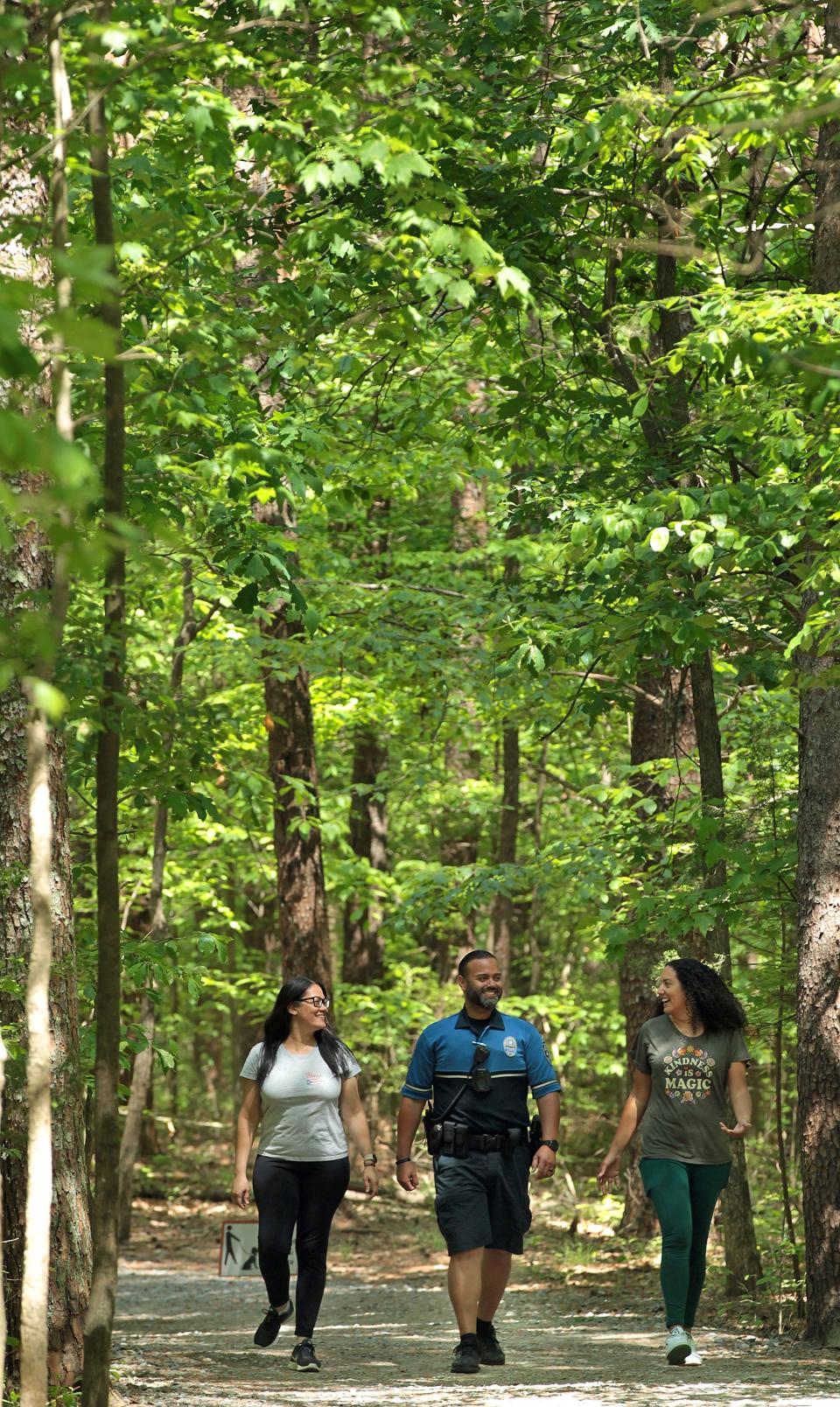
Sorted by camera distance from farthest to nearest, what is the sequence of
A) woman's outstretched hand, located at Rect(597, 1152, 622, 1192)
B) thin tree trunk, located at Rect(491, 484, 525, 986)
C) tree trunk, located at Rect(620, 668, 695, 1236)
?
1. thin tree trunk, located at Rect(491, 484, 525, 986)
2. tree trunk, located at Rect(620, 668, 695, 1236)
3. woman's outstretched hand, located at Rect(597, 1152, 622, 1192)

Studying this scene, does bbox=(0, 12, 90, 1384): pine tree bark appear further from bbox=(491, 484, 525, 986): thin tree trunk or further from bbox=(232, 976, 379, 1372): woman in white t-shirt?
bbox=(491, 484, 525, 986): thin tree trunk

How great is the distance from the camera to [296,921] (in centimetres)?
1627

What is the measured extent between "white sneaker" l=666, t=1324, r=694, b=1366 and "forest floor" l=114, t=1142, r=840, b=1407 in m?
0.10

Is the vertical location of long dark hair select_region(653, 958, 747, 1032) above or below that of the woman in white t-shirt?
above

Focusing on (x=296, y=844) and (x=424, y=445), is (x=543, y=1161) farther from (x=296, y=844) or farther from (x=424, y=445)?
(x=424, y=445)

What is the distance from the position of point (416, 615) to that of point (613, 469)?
5.78 metres

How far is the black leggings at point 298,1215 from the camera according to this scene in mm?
8758

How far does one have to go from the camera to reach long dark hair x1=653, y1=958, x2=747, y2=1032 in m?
8.41

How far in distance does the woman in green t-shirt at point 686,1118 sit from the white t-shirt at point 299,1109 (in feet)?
5.03

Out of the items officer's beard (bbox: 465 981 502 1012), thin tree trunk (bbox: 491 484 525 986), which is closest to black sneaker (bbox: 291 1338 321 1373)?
officer's beard (bbox: 465 981 502 1012)

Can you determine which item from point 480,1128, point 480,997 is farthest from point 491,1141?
point 480,997

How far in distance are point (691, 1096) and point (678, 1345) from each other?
1.20 m

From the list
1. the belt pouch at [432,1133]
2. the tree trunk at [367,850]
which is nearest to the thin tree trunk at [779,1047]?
the belt pouch at [432,1133]

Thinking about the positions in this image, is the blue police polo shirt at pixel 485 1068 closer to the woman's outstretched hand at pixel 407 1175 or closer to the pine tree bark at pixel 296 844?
the woman's outstretched hand at pixel 407 1175
